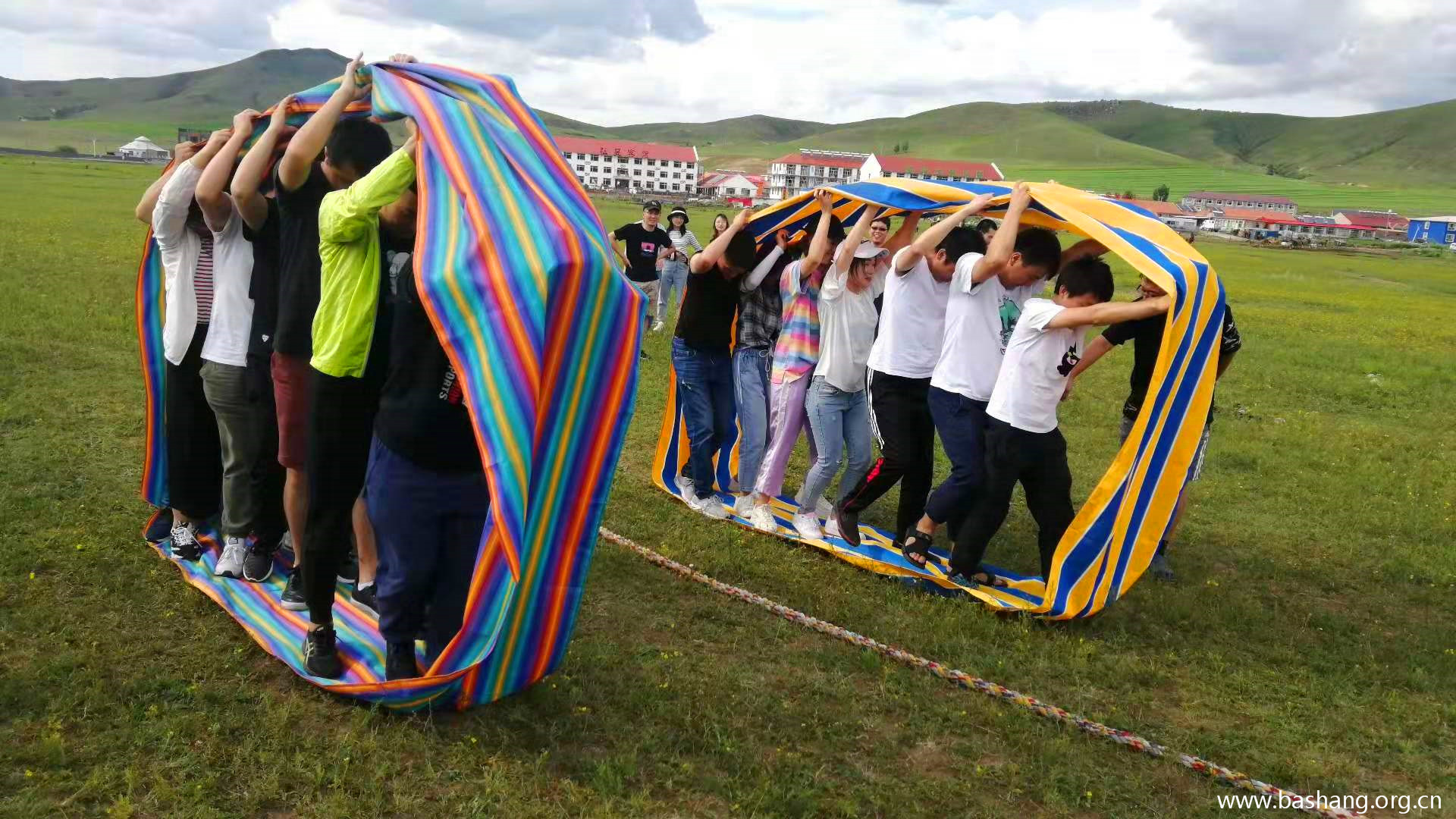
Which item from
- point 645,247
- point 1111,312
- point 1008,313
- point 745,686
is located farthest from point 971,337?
point 645,247

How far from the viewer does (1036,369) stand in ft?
19.7

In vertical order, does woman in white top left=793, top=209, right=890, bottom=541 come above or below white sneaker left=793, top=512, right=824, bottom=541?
above

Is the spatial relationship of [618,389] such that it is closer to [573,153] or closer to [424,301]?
[424,301]

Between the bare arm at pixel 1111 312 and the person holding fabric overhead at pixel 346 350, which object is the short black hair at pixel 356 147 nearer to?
the person holding fabric overhead at pixel 346 350

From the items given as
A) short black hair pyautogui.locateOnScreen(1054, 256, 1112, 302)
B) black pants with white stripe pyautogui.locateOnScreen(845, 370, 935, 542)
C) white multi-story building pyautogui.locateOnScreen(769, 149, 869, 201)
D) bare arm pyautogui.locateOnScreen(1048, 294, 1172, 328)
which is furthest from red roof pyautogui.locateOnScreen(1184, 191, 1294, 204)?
bare arm pyautogui.locateOnScreen(1048, 294, 1172, 328)

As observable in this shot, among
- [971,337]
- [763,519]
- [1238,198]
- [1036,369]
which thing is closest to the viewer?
[1036,369]

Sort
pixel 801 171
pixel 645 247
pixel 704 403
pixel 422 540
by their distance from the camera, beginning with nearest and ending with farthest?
pixel 422 540 → pixel 704 403 → pixel 645 247 → pixel 801 171

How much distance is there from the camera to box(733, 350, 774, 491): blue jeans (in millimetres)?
7754

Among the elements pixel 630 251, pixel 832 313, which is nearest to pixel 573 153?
pixel 630 251

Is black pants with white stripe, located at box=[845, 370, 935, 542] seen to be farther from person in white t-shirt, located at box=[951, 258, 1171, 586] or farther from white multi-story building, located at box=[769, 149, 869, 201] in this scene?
white multi-story building, located at box=[769, 149, 869, 201]

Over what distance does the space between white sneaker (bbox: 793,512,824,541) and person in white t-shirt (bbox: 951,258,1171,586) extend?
129 centimetres

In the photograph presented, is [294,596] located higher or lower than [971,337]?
lower

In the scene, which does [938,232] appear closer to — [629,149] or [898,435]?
[898,435]

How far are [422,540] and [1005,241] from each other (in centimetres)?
373
